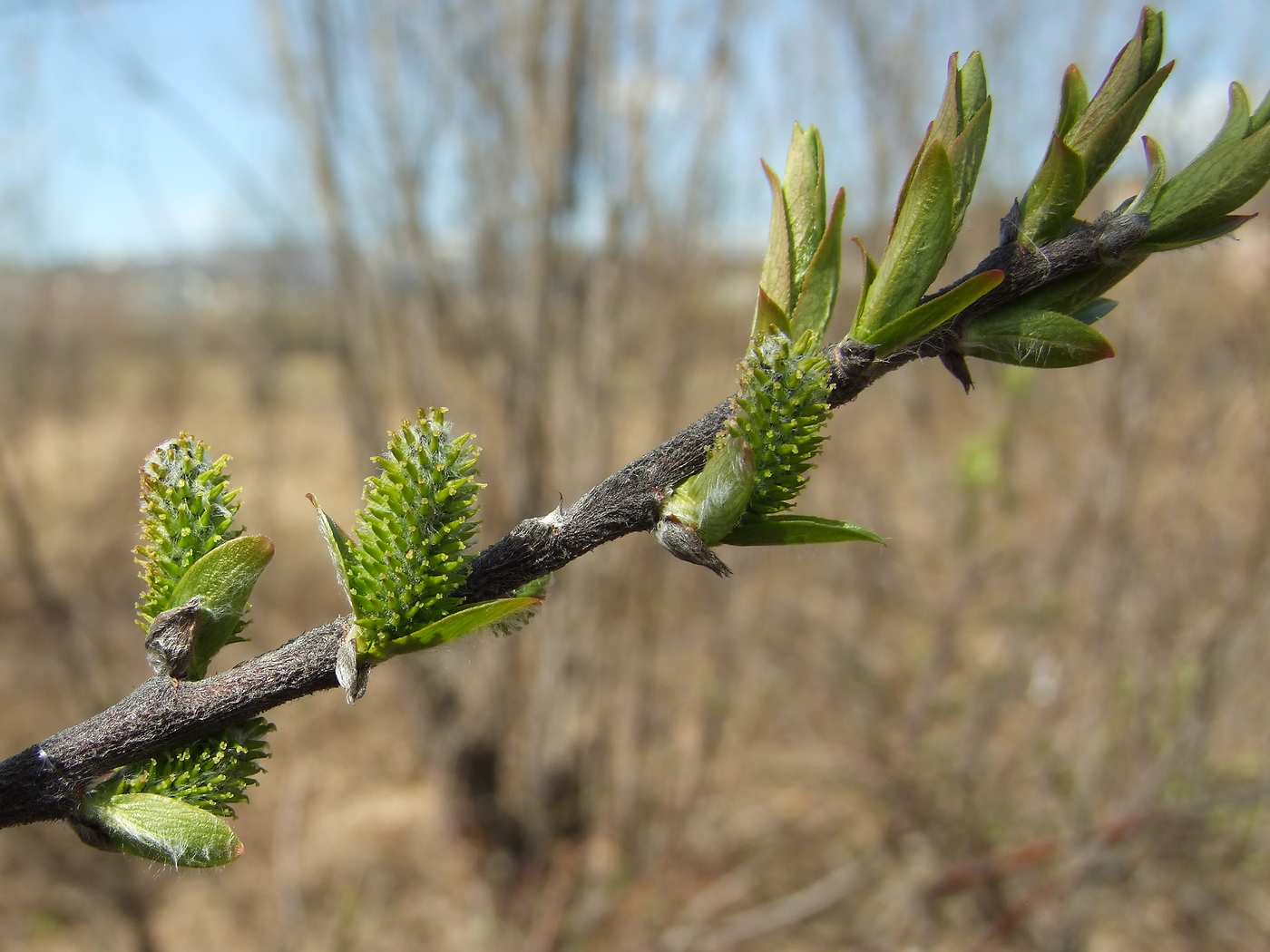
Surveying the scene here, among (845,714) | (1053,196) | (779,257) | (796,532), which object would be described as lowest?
(845,714)

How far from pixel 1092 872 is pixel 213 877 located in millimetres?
4474

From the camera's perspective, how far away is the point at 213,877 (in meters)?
5.11

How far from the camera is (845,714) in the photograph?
5008 millimetres

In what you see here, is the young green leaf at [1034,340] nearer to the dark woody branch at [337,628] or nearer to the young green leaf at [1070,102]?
the dark woody branch at [337,628]

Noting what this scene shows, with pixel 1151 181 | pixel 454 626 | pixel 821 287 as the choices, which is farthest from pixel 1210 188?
pixel 454 626

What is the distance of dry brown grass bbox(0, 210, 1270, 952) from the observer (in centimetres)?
386

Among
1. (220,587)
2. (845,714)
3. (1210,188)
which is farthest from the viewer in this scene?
(845,714)

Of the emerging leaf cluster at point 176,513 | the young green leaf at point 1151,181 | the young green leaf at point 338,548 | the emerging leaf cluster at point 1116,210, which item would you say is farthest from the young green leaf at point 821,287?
the emerging leaf cluster at point 176,513

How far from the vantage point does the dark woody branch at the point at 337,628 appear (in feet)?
2.38

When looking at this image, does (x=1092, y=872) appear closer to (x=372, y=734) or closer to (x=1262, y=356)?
(x=1262, y=356)

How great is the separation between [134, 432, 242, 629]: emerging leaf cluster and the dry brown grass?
2587mm

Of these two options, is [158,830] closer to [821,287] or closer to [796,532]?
[796,532]

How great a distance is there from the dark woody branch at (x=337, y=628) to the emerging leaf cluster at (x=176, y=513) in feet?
0.32

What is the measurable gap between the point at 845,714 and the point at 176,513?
15.3 ft
